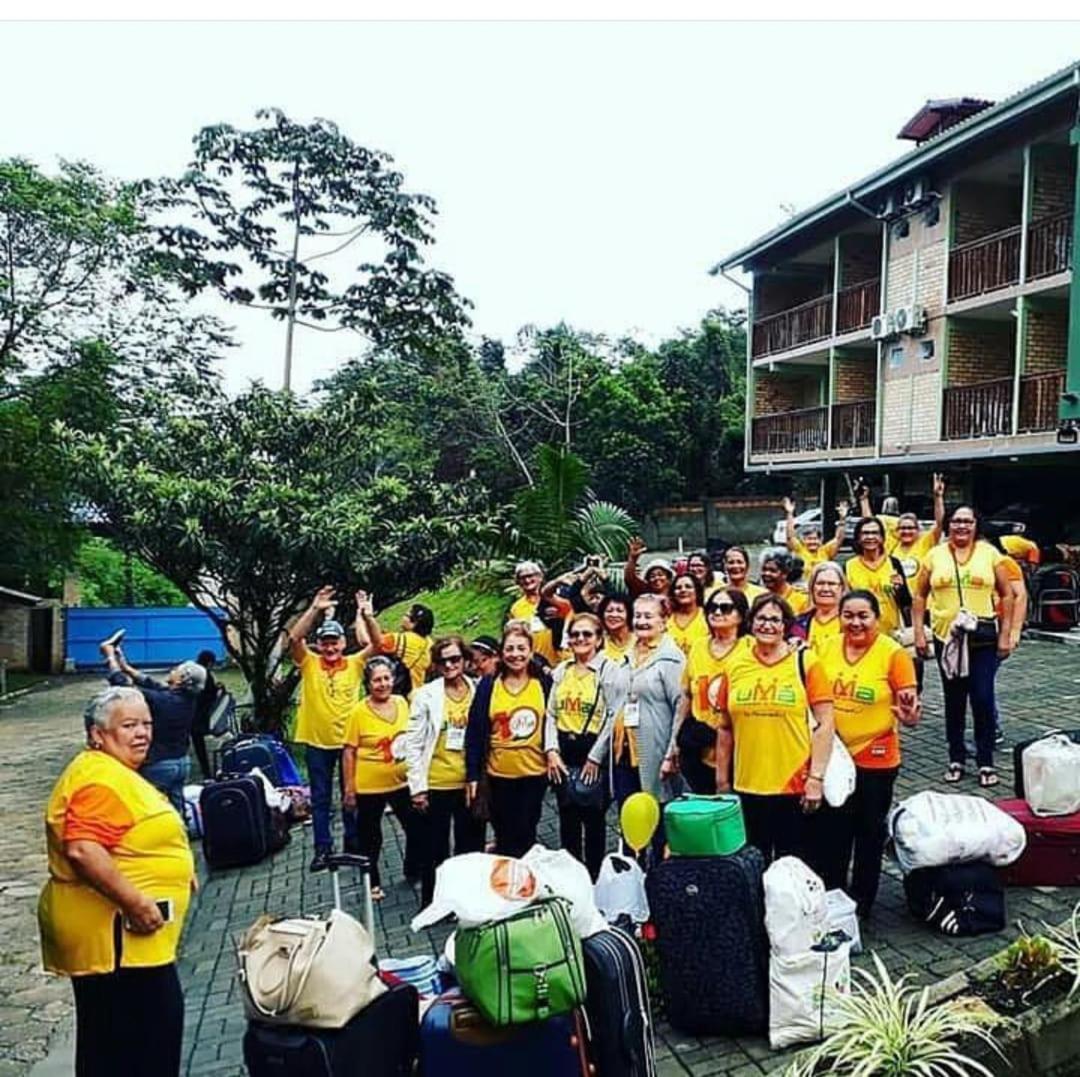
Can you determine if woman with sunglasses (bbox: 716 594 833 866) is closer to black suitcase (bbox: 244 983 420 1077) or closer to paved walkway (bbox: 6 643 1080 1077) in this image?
paved walkway (bbox: 6 643 1080 1077)

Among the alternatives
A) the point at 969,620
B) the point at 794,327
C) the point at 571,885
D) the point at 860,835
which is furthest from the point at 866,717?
the point at 794,327

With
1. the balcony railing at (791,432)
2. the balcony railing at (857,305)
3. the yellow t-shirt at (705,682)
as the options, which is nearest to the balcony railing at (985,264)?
the balcony railing at (857,305)

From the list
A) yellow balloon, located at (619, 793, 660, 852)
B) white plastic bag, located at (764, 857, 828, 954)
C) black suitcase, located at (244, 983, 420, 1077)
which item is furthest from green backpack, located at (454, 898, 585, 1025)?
yellow balloon, located at (619, 793, 660, 852)

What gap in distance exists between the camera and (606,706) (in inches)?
217

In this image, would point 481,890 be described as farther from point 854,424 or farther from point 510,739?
point 854,424

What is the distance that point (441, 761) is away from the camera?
562cm

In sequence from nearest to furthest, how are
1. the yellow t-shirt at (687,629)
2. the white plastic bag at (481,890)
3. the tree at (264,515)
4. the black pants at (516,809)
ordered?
the white plastic bag at (481,890) < the black pants at (516,809) < the yellow t-shirt at (687,629) < the tree at (264,515)

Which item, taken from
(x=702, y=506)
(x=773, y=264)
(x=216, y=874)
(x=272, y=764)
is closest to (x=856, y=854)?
(x=216, y=874)

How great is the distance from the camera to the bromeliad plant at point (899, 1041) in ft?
9.78

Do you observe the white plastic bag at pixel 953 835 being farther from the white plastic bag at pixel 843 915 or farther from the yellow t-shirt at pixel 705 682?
the yellow t-shirt at pixel 705 682

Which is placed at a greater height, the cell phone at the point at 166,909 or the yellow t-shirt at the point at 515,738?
the yellow t-shirt at the point at 515,738

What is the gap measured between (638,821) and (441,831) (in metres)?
1.54

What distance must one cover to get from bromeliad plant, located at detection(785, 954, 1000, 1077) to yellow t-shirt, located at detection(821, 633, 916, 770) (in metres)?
1.57

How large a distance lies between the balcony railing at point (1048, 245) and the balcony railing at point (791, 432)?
20.9 ft
